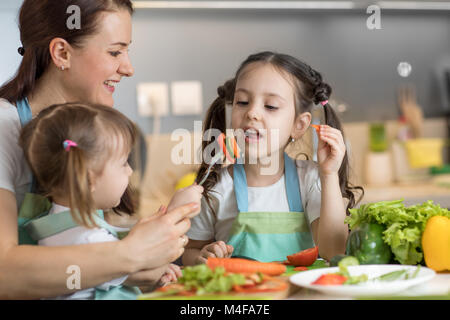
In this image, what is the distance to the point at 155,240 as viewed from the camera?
0.90 meters

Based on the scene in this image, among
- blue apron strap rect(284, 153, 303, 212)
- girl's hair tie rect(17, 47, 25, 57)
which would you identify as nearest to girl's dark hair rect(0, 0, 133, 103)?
A: girl's hair tie rect(17, 47, 25, 57)

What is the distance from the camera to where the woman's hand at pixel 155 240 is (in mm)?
886

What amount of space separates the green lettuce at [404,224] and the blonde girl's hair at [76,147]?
18.3 inches

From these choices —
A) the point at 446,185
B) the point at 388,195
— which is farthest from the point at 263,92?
the point at 446,185

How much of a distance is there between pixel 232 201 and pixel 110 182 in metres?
0.40

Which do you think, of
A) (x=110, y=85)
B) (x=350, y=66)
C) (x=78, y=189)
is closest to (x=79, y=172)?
(x=78, y=189)

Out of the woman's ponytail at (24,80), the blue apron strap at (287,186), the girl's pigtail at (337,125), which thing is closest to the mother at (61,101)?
the woman's ponytail at (24,80)

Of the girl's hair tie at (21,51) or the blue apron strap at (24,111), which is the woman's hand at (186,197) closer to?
the blue apron strap at (24,111)

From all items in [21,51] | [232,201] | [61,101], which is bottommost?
[232,201]

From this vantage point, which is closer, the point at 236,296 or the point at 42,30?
the point at 236,296

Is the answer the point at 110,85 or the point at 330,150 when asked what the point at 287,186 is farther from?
the point at 110,85

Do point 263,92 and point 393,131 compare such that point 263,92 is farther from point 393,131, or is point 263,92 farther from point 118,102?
point 393,131
